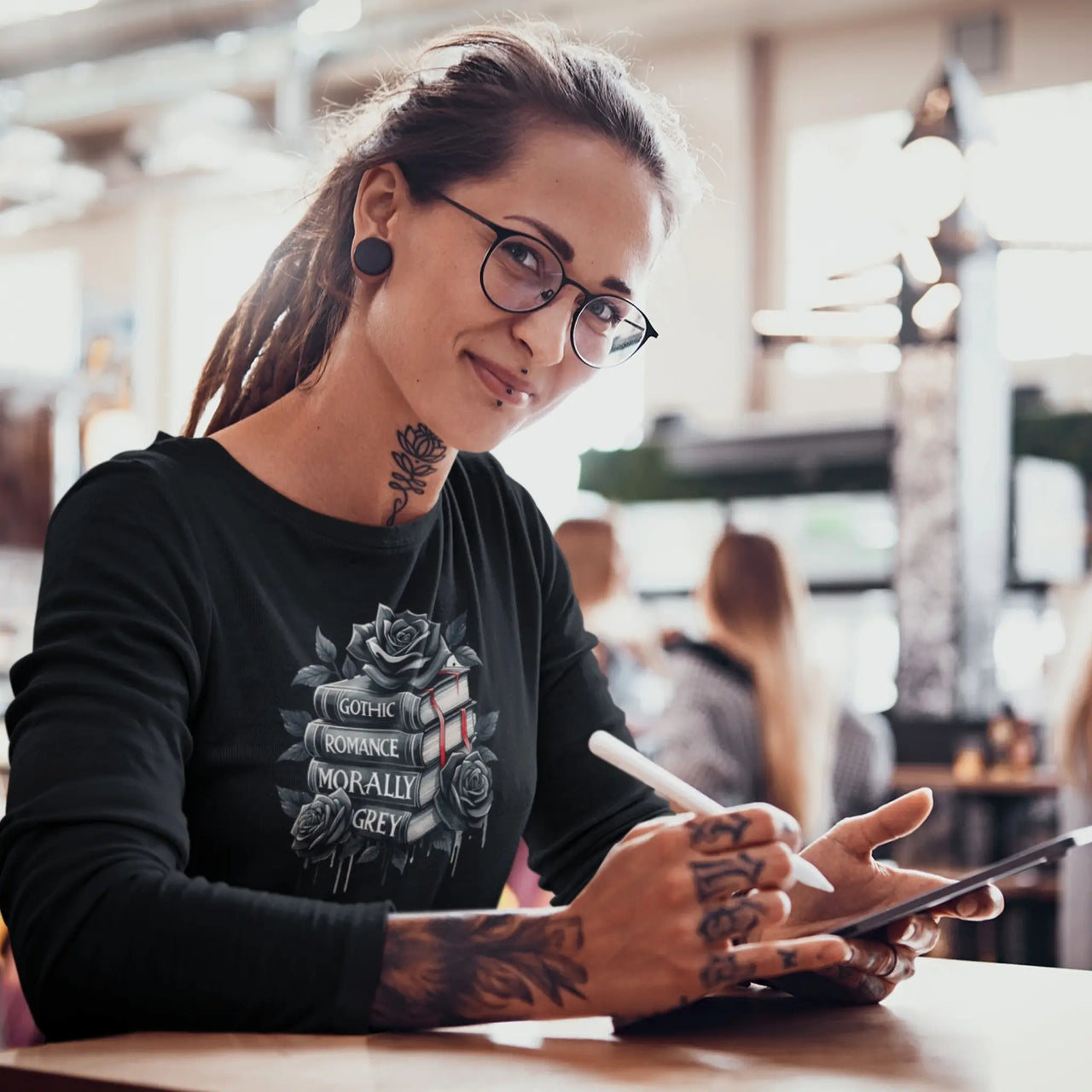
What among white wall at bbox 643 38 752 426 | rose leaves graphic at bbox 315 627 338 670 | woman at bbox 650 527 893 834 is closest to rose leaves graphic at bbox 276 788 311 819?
rose leaves graphic at bbox 315 627 338 670

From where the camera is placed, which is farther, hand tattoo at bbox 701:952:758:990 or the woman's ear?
the woman's ear

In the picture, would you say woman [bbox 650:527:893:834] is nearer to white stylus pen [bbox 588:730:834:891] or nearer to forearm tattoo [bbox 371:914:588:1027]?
white stylus pen [bbox 588:730:834:891]

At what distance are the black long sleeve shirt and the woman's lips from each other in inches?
5.6

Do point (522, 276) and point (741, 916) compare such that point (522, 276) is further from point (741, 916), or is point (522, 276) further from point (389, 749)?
point (741, 916)

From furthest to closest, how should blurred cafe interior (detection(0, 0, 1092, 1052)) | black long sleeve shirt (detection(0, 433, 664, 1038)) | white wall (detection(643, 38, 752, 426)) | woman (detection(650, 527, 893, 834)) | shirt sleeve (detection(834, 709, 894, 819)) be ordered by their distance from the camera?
white wall (detection(643, 38, 752, 426)) → blurred cafe interior (detection(0, 0, 1092, 1052)) → shirt sleeve (detection(834, 709, 894, 819)) → woman (detection(650, 527, 893, 834)) → black long sleeve shirt (detection(0, 433, 664, 1038))

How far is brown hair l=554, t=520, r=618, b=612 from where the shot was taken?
3.94 metres

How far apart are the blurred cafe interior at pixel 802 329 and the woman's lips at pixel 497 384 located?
81.2 inches

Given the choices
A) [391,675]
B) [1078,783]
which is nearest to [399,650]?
[391,675]

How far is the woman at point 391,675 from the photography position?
0.81m

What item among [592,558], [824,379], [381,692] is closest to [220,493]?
[381,692]

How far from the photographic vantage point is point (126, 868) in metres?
0.83

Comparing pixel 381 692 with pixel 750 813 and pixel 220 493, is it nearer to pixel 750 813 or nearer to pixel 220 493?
pixel 220 493

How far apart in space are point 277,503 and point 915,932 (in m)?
0.58

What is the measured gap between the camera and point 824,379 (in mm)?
7914
